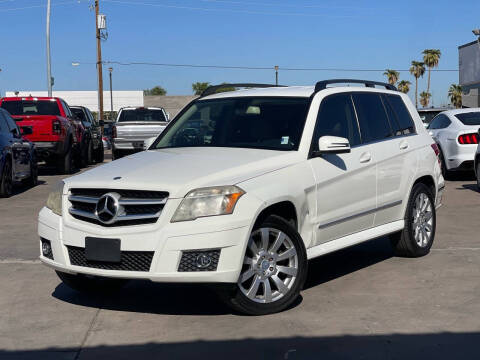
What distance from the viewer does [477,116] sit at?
1619cm

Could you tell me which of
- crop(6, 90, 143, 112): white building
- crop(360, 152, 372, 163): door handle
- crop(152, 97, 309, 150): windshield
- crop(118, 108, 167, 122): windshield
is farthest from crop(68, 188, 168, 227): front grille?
crop(6, 90, 143, 112): white building

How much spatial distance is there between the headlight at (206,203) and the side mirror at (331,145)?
1076 mm

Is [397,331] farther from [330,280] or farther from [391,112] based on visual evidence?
[391,112]

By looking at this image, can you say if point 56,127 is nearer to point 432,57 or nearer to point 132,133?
point 132,133

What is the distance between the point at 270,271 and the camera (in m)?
5.67

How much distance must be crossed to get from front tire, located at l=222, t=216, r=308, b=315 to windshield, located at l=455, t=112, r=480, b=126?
11147 millimetres

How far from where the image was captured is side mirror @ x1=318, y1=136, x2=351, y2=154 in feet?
20.2

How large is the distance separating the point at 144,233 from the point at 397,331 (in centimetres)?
181

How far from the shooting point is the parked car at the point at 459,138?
51.0 feet

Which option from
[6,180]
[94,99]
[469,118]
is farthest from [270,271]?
[94,99]

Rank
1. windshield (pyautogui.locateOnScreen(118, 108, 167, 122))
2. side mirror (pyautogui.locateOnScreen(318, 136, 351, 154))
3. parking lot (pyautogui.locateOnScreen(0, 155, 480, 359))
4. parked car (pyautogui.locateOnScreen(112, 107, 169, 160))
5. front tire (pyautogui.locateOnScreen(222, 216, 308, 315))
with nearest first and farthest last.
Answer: parking lot (pyautogui.locateOnScreen(0, 155, 480, 359))
front tire (pyautogui.locateOnScreen(222, 216, 308, 315))
side mirror (pyautogui.locateOnScreen(318, 136, 351, 154))
parked car (pyautogui.locateOnScreen(112, 107, 169, 160))
windshield (pyautogui.locateOnScreen(118, 108, 167, 122))

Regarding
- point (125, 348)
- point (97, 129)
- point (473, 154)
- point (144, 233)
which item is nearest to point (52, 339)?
point (125, 348)

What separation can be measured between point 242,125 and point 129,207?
1.70 meters

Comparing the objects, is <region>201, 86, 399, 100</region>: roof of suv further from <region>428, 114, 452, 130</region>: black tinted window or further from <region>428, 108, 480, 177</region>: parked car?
<region>428, 114, 452, 130</region>: black tinted window
